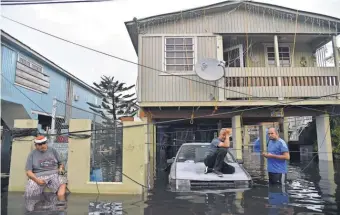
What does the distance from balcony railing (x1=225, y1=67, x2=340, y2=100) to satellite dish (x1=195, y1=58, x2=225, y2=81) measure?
2.76 feet

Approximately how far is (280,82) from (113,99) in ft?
63.6

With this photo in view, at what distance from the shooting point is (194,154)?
27.0 ft

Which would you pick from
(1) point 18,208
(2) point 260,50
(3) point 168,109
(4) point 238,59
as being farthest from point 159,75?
(1) point 18,208

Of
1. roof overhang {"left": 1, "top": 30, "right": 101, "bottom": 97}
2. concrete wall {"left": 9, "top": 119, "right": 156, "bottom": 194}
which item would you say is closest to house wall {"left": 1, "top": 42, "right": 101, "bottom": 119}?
roof overhang {"left": 1, "top": 30, "right": 101, "bottom": 97}

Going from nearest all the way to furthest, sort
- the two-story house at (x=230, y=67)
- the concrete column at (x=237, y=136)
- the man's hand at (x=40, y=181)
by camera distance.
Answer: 1. the man's hand at (x=40, y=181)
2. the two-story house at (x=230, y=67)
3. the concrete column at (x=237, y=136)

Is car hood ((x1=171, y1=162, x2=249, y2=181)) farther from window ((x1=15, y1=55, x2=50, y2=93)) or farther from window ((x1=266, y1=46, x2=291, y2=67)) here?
window ((x1=15, y1=55, x2=50, y2=93))

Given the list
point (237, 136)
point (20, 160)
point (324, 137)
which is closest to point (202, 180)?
point (20, 160)

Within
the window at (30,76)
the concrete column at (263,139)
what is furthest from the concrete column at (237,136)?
the window at (30,76)

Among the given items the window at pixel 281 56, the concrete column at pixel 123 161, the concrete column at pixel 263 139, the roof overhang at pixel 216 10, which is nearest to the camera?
the concrete column at pixel 123 161

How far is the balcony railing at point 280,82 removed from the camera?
12.0 m

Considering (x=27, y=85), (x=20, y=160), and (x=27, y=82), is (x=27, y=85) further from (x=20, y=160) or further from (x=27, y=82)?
(x=20, y=160)

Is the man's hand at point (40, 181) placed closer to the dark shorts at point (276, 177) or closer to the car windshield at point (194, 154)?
the car windshield at point (194, 154)

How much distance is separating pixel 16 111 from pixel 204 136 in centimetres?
1109

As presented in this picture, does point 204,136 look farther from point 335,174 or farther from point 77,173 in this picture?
point 77,173
